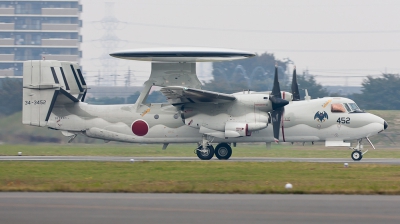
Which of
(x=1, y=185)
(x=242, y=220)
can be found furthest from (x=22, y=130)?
(x=242, y=220)

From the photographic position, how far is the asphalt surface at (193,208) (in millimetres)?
13031

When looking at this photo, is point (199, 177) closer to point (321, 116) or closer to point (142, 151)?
point (321, 116)

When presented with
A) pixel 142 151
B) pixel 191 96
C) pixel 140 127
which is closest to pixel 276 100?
pixel 191 96

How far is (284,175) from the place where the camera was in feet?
74.8

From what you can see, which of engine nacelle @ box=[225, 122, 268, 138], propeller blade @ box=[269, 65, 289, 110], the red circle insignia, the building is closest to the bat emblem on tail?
propeller blade @ box=[269, 65, 289, 110]

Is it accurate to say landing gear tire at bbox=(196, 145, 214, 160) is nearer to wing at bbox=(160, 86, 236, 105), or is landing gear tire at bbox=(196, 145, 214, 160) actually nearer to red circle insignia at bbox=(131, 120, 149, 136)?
wing at bbox=(160, 86, 236, 105)

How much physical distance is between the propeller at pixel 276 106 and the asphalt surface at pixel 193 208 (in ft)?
42.9

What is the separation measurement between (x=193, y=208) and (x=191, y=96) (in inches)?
615

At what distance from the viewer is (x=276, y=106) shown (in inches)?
1175

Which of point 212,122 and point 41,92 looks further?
point 41,92

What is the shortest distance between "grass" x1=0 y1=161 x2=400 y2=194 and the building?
116525mm

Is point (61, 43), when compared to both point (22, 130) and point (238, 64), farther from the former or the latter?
point (22, 130)

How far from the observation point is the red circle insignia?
3169cm

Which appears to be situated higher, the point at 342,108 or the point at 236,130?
the point at 342,108
